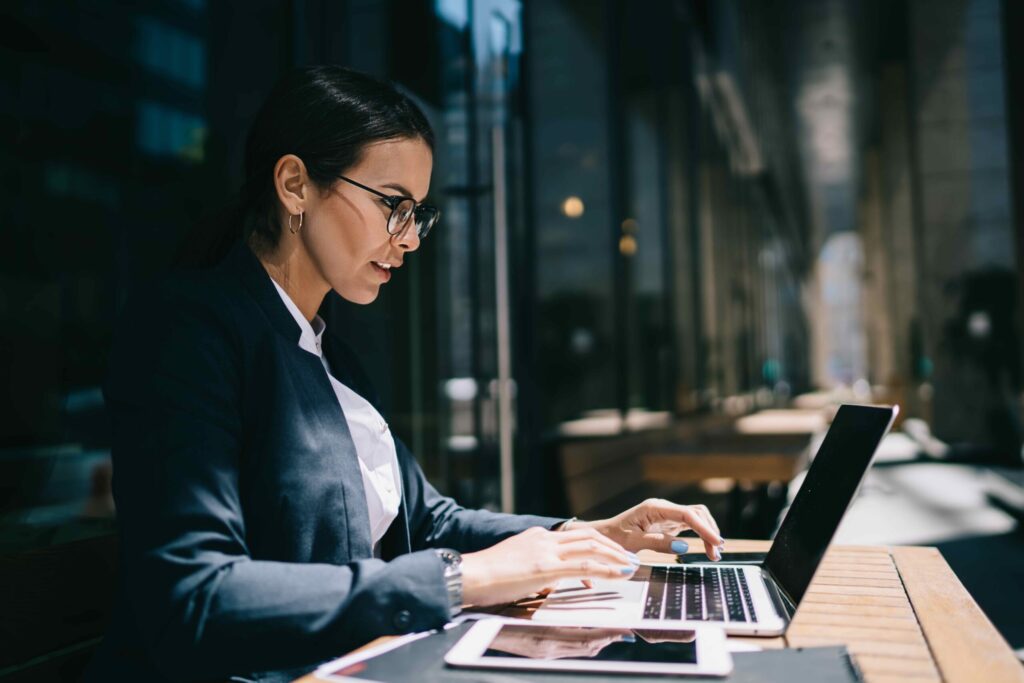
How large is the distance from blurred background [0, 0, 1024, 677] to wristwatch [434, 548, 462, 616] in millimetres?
676

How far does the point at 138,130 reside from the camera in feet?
5.59

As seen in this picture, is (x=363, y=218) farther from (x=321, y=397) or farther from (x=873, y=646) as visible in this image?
(x=873, y=646)

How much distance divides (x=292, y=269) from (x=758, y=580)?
0.86 meters

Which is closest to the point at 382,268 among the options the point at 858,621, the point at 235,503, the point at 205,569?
the point at 235,503

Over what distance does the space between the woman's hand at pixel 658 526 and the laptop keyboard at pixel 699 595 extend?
0.07m

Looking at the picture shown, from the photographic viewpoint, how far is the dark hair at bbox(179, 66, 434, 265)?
1291mm

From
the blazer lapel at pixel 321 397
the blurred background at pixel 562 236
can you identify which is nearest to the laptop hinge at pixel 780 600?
the blazer lapel at pixel 321 397

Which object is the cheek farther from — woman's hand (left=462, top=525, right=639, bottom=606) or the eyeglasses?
woman's hand (left=462, top=525, right=639, bottom=606)

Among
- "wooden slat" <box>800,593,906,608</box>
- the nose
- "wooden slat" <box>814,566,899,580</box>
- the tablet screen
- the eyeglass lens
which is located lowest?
"wooden slat" <box>814,566,899,580</box>

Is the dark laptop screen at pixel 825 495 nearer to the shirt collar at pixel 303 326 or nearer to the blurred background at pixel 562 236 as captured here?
the shirt collar at pixel 303 326

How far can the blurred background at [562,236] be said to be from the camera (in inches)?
60.4

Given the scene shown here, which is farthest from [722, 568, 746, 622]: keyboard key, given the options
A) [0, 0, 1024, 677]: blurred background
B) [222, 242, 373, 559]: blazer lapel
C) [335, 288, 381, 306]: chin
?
[0, 0, 1024, 677]: blurred background

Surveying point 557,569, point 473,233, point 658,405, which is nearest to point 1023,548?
point 658,405

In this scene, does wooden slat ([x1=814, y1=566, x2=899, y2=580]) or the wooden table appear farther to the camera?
wooden slat ([x1=814, y1=566, x2=899, y2=580])
